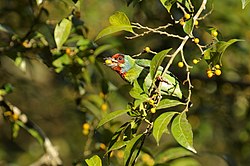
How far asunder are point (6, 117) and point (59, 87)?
7.12 feet

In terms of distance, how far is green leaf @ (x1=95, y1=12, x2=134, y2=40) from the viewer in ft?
6.09

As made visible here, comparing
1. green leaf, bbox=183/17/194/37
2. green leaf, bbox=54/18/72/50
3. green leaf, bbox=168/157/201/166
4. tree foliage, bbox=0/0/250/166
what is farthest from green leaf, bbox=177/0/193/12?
green leaf, bbox=168/157/201/166

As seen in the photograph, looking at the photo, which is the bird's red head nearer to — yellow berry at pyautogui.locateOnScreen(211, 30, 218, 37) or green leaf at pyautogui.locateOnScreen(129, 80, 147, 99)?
green leaf at pyautogui.locateOnScreen(129, 80, 147, 99)

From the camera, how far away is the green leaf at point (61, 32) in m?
2.24

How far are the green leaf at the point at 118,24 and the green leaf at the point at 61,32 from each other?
40 centimetres

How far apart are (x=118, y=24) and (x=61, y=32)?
16.9 inches

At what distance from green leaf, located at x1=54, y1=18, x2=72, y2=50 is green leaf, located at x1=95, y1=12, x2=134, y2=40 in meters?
0.40

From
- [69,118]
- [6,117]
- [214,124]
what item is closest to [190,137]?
[6,117]

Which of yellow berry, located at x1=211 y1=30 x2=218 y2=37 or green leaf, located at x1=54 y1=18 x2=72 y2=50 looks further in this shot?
green leaf, located at x1=54 y1=18 x2=72 y2=50

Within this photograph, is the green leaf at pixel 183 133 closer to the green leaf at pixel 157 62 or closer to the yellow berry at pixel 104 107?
the green leaf at pixel 157 62

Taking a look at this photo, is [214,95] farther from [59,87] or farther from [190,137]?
[190,137]

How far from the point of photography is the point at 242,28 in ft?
13.2

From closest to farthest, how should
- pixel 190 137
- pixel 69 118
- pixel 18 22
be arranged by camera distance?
pixel 190 137
pixel 18 22
pixel 69 118

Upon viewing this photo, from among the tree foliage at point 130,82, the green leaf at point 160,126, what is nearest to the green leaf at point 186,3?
the tree foliage at point 130,82
